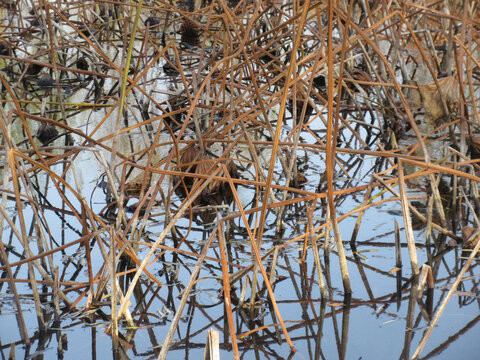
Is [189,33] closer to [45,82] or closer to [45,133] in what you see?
[45,82]

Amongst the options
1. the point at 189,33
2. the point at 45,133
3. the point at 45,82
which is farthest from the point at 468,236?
the point at 189,33

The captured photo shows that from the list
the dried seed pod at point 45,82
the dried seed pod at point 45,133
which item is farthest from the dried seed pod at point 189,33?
the dried seed pod at point 45,133

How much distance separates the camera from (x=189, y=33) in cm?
326

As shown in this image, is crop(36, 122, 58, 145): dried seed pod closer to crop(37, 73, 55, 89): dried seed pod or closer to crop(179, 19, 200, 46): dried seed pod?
crop(37, 73, 55, 89): dried seed pod

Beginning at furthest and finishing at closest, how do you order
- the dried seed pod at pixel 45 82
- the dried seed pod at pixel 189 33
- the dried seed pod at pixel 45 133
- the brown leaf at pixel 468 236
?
the dried seed pod at pixel 189 33
the dried seed pod at pixel 45 82
the dried seed pod at pixel 45 133
the brown leaf at pixel 468 236

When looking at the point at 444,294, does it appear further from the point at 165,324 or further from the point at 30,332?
the point at 30,332

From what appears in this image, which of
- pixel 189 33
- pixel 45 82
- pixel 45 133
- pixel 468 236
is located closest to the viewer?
pixel 468 236

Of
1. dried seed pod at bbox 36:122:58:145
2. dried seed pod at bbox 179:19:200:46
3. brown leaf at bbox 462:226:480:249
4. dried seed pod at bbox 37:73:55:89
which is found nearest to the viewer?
brown leaf at bbox 462:226:480:249

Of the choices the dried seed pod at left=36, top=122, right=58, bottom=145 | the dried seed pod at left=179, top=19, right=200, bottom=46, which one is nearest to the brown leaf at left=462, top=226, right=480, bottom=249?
the dried seed pod at left=36, top=122, right=58, bottom=145

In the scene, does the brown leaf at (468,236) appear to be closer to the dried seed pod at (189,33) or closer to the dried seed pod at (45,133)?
the dried seed pod at (45,133)

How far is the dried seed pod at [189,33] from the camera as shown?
3193mm

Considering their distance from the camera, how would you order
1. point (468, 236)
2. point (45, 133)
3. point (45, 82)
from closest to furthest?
point (468, 236) < point (45, 133) < point (45, 82)

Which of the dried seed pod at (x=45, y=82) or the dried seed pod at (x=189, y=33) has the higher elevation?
the dried seed pod at (x=189, y=33)

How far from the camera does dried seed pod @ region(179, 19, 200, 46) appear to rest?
319 cm
